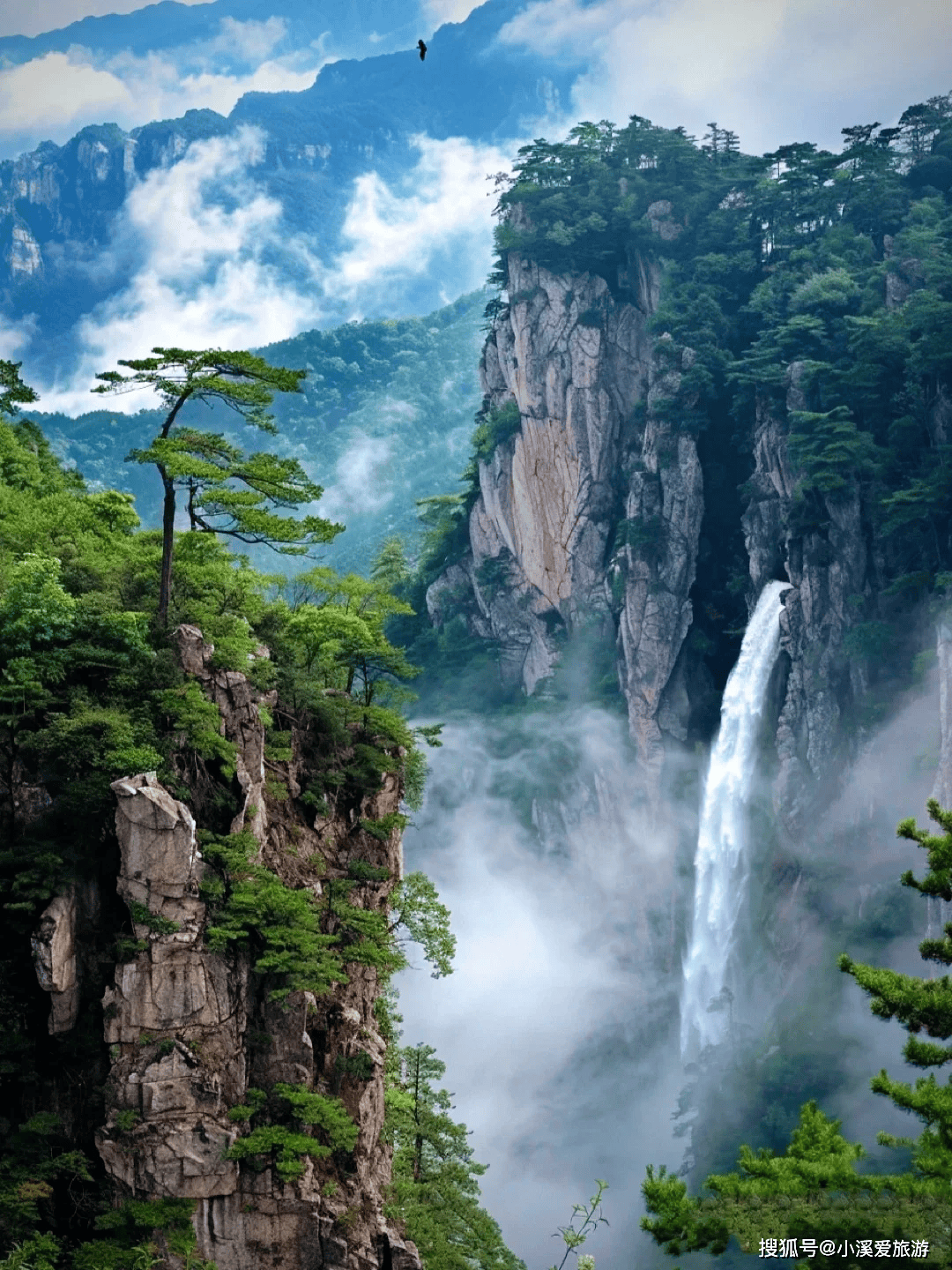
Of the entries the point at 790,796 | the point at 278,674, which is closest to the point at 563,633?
the point at 790,796

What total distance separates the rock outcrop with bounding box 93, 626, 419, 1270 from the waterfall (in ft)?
91.0

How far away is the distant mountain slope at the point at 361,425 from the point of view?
102688mm

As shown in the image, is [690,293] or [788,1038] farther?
[690,293]

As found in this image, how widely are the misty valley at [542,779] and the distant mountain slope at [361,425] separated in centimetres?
98

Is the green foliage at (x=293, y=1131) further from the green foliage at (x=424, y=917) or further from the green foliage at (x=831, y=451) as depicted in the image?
the green foliage at (x=831, y=451)

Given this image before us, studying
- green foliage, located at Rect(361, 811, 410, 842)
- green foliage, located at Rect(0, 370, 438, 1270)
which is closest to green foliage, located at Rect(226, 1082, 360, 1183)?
green foliage, located at Rect(0, 370, 438, 1270)

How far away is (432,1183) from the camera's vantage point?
84.4ft

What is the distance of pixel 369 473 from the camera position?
10588 centimetres

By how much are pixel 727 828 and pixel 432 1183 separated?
24901 millimetres

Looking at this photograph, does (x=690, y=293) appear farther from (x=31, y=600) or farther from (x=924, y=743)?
(x=31, y=600)

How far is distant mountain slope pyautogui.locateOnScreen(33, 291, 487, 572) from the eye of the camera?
4043 inches

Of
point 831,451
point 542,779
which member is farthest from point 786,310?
point 542,779

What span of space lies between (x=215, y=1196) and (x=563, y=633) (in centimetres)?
4093

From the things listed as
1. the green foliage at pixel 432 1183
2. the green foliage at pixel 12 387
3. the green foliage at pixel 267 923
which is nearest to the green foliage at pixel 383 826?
the green foliage at pixel 267 923
